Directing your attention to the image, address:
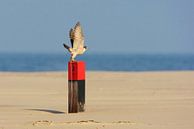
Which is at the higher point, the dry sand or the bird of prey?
the bird of prey

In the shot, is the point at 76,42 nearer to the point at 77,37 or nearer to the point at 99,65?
the point at 77,37

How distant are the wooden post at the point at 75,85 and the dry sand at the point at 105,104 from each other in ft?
0.87

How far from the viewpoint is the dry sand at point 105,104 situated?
51.3ft

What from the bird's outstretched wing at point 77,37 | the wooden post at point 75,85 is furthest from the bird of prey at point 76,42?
the wooden post at point 75,85

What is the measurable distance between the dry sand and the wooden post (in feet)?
0.87

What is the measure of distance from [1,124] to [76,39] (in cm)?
324

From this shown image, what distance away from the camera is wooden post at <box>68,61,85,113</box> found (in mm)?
17531

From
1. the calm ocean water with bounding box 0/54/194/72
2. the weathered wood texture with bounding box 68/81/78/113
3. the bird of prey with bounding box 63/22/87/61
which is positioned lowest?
the weathered wood texture with bounding box 68/81/78/113

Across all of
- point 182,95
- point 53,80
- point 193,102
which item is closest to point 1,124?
point 193,102

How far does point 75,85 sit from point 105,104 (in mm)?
2677

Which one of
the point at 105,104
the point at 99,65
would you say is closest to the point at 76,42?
the point at 105,104

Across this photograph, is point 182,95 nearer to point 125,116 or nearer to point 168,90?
point 168,90

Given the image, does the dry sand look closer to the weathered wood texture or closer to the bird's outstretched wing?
the weathered wood texture

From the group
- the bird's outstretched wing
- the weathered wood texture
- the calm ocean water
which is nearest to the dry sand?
the weathered wood texture
